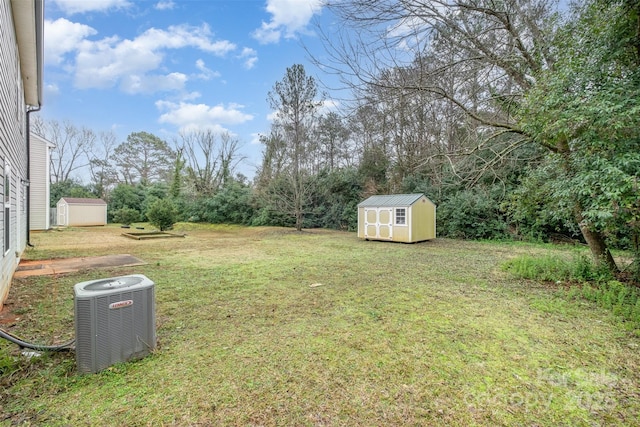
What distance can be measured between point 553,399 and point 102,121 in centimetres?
3241

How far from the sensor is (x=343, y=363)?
243 cm

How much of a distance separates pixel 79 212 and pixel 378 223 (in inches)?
751

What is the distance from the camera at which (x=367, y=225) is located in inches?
474

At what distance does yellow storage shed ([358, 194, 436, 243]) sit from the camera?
10727 mm

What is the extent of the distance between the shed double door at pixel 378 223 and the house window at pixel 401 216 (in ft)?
0.81

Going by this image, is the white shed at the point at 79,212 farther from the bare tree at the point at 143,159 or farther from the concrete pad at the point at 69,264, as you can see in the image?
the concrete pad at the point at 69,264

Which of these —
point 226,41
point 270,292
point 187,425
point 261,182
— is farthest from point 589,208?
point 261,182

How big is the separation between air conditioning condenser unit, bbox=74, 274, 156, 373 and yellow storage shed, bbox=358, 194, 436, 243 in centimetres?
945

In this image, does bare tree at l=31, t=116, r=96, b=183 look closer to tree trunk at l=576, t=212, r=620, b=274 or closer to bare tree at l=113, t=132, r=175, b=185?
bare tree at l=113, t=132, r=175, b=185

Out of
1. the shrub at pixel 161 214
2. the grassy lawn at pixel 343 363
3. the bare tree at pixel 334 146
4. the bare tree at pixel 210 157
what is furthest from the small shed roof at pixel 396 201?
the bare tree at pixel 210 157

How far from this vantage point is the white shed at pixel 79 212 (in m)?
18.3

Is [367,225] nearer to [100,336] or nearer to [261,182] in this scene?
[261,182]

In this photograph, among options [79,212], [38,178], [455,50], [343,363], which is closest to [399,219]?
[455,50]

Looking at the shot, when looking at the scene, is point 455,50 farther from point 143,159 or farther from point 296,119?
point 143,159
